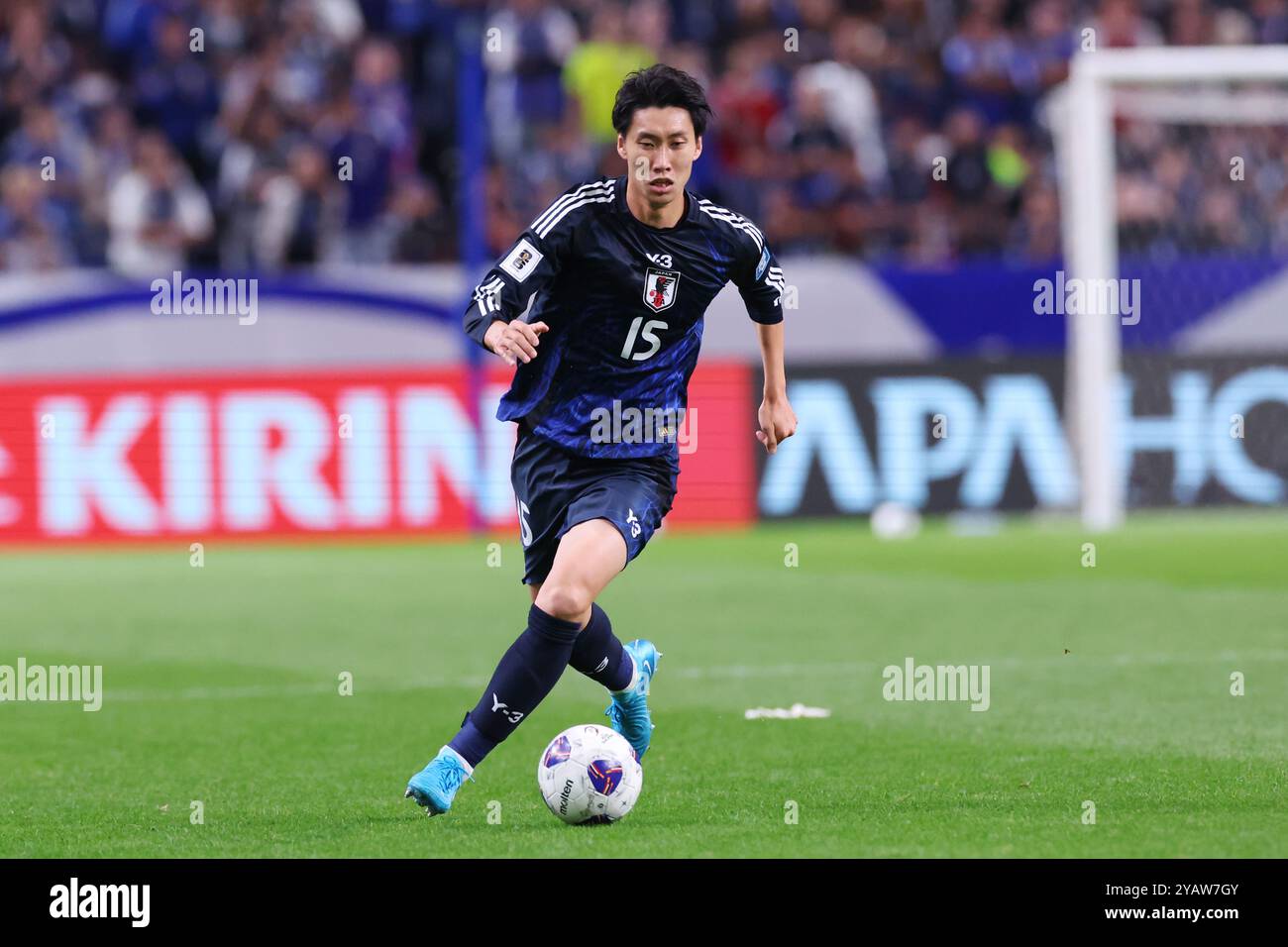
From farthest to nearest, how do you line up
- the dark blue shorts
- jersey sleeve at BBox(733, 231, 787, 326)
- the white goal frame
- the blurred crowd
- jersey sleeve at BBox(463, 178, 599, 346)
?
1. the blurred crowd
2. the white goal frame
3. jersey sleeve at BBox(733, 231, 787, 326)
4. the dark blue shorts
5. jersey sleeve at BBox(463, 178, 599, 346)

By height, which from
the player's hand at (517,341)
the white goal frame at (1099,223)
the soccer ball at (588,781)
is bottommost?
the soccer ball at (588,781)

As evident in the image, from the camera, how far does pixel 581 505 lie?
6.68 meters

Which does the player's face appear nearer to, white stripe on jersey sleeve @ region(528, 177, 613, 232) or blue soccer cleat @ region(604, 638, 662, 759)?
white stripe on jersey sleeve @ region(528, 177, 613, 232)

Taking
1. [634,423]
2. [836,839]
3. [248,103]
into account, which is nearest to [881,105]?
[248,103]

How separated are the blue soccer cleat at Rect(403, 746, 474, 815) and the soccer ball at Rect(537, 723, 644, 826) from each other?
0.25m

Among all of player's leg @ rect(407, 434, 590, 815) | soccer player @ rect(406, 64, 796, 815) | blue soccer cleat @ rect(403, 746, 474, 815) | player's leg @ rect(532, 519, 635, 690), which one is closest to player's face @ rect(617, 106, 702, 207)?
soccer player @ rect(406, 64, 796, 815)

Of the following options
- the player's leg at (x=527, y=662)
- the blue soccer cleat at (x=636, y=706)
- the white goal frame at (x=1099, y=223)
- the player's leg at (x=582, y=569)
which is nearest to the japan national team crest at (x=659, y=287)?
the player's leg at (x=527, y=662)

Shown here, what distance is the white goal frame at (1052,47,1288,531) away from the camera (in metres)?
17.2

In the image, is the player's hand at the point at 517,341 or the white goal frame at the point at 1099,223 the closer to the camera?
the player's hand at the point at 517,341

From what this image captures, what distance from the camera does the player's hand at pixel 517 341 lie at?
6.25 m

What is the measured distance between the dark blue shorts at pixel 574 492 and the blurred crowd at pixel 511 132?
1135 cm

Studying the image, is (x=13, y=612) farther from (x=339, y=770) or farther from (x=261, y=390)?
(x=339, y=770)

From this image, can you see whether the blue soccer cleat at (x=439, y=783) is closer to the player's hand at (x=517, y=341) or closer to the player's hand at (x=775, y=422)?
the player's hand at (x=517, y=341)
